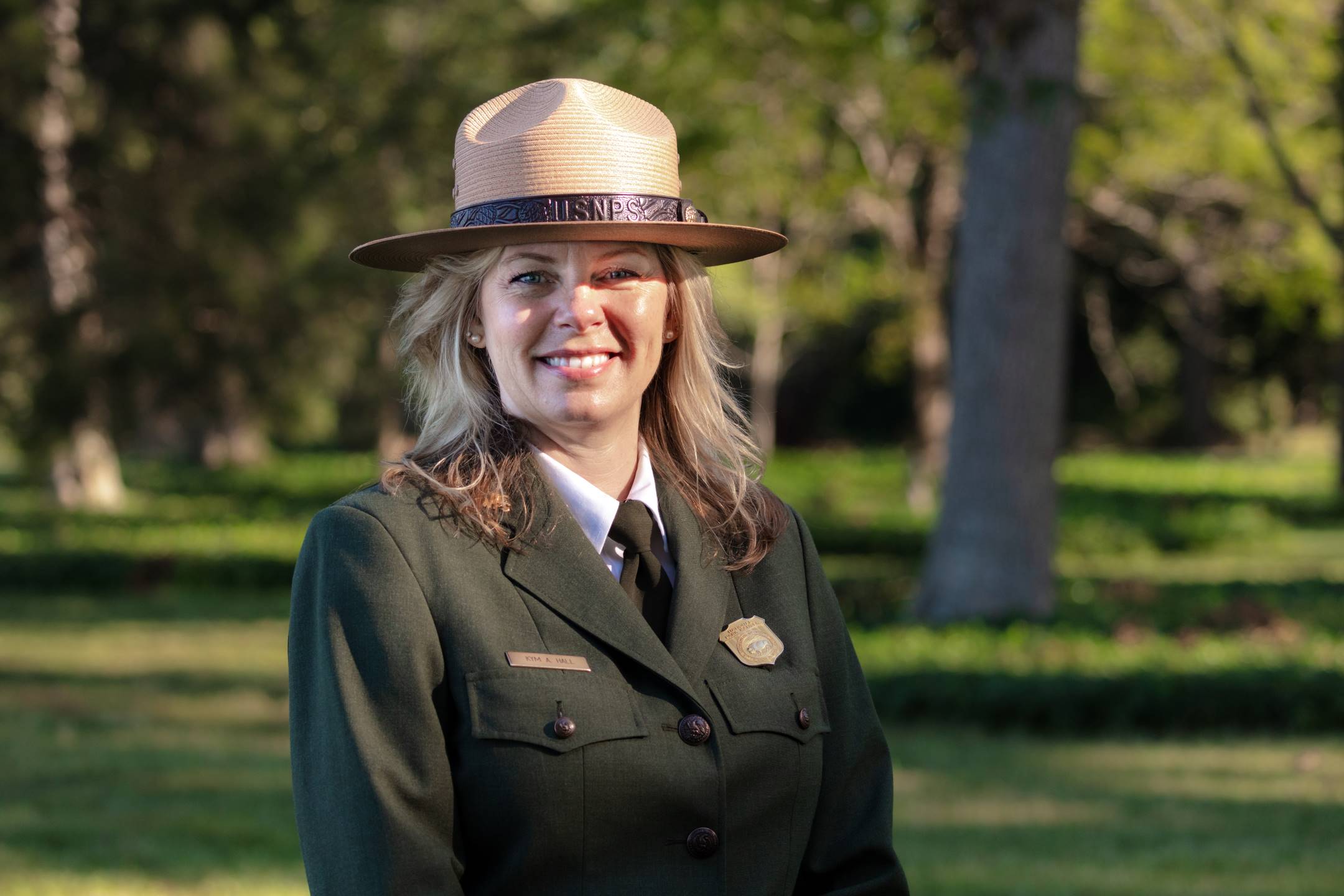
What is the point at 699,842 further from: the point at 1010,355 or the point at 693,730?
the point at 1010,355

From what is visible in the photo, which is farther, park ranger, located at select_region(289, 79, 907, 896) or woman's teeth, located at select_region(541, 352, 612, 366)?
woman's teeth, located at select_region(541, 352, 612, 366)

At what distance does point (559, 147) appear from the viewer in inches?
91.5

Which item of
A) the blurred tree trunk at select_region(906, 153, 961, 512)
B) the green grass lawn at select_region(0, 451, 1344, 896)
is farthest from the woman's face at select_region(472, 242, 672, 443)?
the blurred tree trunk at select_region(906, 153, 961, 512)

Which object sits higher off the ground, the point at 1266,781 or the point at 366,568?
the point at 366,568

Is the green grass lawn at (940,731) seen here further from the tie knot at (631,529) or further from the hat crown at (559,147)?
the hat crown at (559,147)

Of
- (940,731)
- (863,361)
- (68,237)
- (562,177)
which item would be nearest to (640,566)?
(562,177)

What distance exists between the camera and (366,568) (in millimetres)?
2125

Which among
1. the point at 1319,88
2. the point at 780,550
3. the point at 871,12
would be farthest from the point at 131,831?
the point at 1319,88

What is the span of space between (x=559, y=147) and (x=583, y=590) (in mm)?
655

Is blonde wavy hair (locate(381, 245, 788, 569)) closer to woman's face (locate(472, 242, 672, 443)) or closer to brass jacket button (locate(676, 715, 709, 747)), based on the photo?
woman's face (locate(472, 242, 672, 443))

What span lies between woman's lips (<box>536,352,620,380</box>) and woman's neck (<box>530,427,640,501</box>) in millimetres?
117

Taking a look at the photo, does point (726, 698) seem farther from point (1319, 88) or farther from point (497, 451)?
point (1319, 88)

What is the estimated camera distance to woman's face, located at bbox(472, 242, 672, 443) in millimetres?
2346

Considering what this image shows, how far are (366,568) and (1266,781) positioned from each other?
21.9 ft
